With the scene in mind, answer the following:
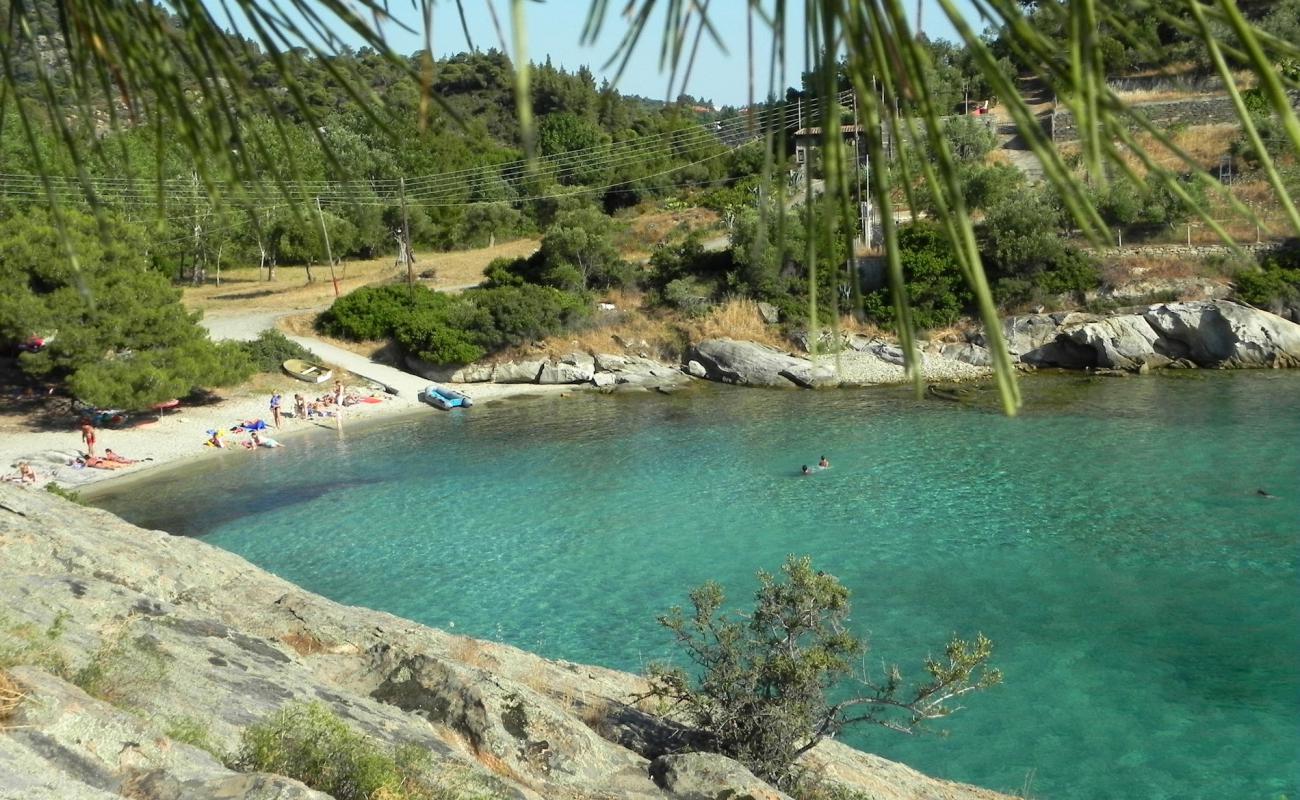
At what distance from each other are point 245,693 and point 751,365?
21.2 meters

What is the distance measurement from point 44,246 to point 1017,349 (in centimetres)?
2255

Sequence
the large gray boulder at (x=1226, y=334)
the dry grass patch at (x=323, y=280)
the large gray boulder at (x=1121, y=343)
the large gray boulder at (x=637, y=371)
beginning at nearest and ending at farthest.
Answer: the large gray boulder at (x=1226, y=334)
the large gray boulder at (x=1121, y=343)
the large gray boulder at (x=637, y=371)
the dry grass patch at (x=323, y=280)

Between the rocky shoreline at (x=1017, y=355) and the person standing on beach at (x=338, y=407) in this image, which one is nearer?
the person standing on beach at (x=338, y=407)

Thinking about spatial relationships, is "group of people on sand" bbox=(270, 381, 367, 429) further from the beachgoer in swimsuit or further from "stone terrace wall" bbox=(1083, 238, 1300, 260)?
"stone terrace wall" bbox=(1083, 238, 1300, 260)

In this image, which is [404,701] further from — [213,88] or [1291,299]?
[1291,299]

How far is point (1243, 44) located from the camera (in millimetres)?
612

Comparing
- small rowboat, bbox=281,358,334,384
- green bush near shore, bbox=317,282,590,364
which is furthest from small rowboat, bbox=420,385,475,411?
small rowboat, bbox=281,358,334,384

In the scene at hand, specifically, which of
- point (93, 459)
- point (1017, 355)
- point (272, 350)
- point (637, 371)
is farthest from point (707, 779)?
point (272, 350)

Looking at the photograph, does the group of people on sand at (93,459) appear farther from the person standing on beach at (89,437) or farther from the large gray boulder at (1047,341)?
the large gray boulder at (1047,341)

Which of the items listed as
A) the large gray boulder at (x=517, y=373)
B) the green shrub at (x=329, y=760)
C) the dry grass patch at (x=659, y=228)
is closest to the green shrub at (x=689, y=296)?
the large gray boulder at (x=517, y=373)

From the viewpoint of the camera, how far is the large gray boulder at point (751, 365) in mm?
25594

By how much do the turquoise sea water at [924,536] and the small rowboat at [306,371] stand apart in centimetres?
416

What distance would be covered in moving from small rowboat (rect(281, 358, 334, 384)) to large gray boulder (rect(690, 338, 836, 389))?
9.61 m

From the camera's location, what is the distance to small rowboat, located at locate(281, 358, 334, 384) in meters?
26.0
